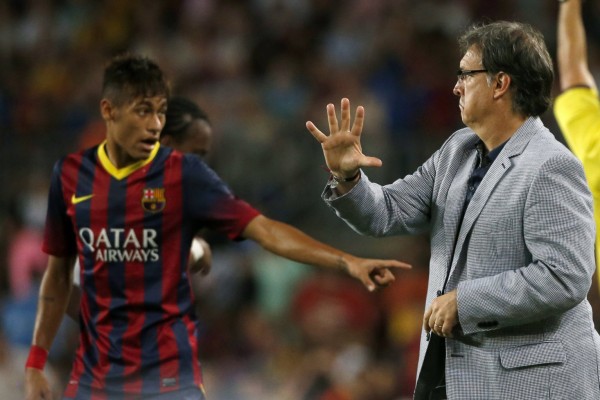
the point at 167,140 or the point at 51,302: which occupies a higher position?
the point at 167,140

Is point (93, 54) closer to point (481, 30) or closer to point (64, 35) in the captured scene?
point (64, 35)

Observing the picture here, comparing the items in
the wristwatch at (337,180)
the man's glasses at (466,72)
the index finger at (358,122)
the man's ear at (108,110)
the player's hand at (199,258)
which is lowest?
the player's hand at (199,258)

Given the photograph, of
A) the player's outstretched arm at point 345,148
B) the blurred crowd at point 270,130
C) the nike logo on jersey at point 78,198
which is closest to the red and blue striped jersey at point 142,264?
the nike logo on jersey at point 78,198

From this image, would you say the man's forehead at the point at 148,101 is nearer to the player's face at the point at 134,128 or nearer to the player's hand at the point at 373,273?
the player's face at the point at 134,128

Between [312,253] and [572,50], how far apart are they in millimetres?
1530

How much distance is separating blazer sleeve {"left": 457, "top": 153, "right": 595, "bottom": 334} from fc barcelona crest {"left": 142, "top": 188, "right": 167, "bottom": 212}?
1285 millimetres

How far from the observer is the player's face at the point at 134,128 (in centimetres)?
419

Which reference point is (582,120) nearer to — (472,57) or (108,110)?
(472,57)

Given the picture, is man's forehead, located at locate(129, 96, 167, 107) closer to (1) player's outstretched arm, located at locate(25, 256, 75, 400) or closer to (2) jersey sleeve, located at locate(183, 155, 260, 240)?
(2) jersey sleeve, located at locate(183, 155, 260, 240)

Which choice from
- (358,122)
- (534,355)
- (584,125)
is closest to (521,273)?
(534,355)

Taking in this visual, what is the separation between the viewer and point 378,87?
361 inches

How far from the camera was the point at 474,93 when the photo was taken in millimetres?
3498

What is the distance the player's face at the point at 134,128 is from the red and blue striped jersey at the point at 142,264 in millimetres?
47

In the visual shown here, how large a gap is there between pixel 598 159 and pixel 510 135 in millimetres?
857
